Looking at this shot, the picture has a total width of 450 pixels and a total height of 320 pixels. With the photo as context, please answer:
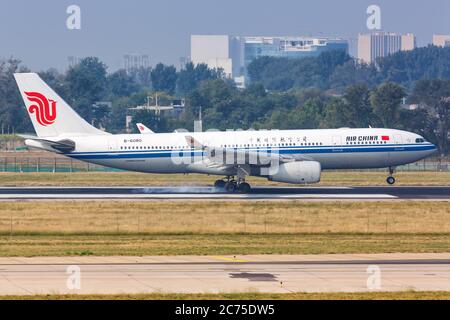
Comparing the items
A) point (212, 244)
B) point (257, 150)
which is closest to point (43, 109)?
point (257, 150)

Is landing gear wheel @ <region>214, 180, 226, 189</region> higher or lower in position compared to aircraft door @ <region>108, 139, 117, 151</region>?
lower

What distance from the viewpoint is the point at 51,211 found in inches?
2093

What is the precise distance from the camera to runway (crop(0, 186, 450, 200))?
60.1 metres

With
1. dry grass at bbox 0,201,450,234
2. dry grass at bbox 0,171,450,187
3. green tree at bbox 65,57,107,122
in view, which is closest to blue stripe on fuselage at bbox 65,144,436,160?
dry grass at bbox 0,171,450,187

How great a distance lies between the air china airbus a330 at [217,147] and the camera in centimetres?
6312

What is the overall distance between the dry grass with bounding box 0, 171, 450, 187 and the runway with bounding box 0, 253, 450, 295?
3417 cm

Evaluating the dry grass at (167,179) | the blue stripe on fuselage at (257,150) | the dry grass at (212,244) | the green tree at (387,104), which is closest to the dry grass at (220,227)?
the dry grass at (212,244)

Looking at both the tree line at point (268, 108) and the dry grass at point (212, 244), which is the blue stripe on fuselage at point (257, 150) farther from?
the tree line at point (268, 108)

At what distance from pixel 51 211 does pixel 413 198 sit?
20.0m

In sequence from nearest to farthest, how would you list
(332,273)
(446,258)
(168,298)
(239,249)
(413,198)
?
(168,298)
(332,273)
(446,258)
(239,249)
(413,198)

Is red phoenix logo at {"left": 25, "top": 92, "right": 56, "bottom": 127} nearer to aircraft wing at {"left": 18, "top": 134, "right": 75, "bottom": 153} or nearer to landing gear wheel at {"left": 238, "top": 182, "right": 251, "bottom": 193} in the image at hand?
aircraft wing at {"left": 18, "top": 134, "right": 75, "bottom": 153}

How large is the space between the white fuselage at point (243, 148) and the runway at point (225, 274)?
88.7 ft

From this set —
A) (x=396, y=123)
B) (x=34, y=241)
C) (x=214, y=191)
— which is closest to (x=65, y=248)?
(x=34, y=241)
